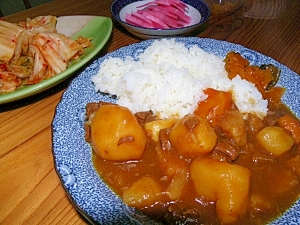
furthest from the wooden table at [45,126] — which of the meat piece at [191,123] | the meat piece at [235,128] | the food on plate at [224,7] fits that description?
the meat piece at [235,128]

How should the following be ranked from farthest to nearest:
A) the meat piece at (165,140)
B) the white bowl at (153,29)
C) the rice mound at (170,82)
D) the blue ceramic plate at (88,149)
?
1. the white bowl at (153,29)
2. the rice mound at (170,82)
3. the meat piece at (165,140)
4. the blue ceramic plate at (88,149)

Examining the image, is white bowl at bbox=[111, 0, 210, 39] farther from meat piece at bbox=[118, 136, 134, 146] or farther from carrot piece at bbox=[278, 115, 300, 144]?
meat piece at bbox=[118, 136, 134, 146]

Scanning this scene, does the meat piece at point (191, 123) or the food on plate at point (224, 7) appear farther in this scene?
the food on plate at point (224, 7)

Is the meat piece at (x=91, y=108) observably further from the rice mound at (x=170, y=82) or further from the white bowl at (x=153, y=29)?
the white bowl at (x=153, y=29)

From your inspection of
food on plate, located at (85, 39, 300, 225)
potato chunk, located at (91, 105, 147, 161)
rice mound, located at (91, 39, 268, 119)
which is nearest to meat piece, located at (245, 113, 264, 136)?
food on plate, located at (85, 39, 300, 225)

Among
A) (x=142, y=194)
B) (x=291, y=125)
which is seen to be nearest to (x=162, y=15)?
(x=291, y=125)

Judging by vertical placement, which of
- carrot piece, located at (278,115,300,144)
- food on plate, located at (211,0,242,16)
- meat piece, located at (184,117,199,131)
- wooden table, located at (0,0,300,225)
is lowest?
wooden table, located at (0,0,300,225)

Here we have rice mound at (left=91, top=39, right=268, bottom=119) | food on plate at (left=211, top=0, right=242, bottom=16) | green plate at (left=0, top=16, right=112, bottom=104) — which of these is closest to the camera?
rice mound at (left=91, top=39, right=268, bottom=119)
